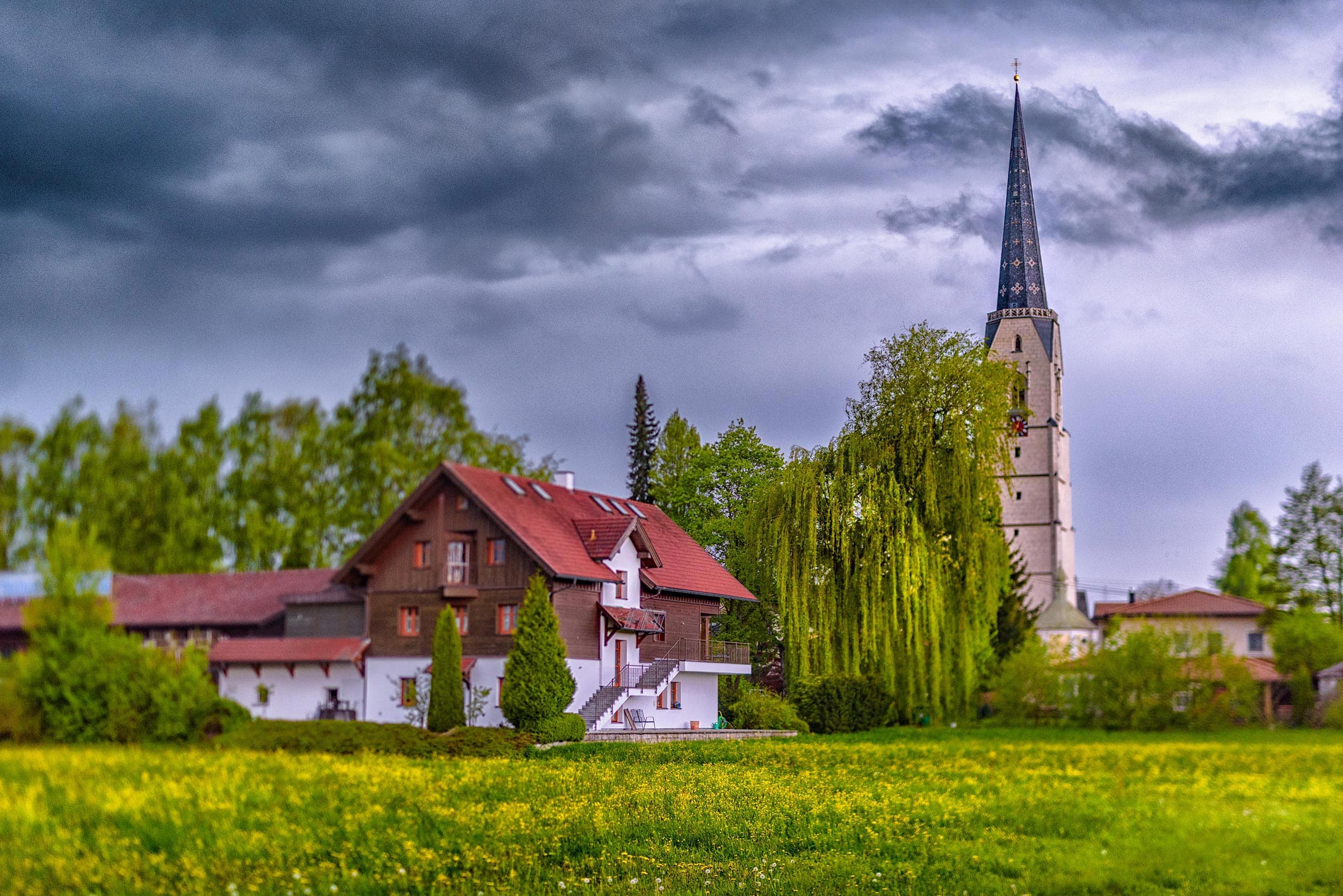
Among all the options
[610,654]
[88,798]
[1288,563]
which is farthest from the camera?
[610,654]

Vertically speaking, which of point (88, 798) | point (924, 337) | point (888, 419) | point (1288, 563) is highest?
point (924, 337)

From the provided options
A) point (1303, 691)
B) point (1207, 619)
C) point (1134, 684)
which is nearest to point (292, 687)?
point (1134, 684)

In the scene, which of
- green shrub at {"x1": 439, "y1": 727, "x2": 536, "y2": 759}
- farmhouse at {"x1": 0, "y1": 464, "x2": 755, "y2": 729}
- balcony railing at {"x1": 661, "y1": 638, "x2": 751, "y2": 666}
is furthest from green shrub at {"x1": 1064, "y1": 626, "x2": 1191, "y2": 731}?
balcony railing at {"x1": 661, "y1": 638, "x2": 751, "y2": 666}

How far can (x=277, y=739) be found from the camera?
27.7 ft

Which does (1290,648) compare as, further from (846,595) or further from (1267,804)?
(846,595)

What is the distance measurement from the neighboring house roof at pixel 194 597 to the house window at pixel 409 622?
89.5ft

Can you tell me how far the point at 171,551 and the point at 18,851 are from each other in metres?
1.29

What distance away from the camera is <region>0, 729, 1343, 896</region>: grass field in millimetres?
3781

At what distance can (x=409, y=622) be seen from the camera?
3350cm

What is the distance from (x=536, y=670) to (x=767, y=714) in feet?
36.7

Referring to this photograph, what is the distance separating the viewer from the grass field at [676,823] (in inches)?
149

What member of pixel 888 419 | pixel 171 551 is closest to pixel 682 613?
pixel 888 419

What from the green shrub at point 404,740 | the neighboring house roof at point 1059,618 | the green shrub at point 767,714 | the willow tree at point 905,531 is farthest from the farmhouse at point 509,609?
the neighboring house roof at point 1059,618

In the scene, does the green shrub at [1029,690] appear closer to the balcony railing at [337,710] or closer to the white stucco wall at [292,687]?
the white stucco wall at [292,687]
